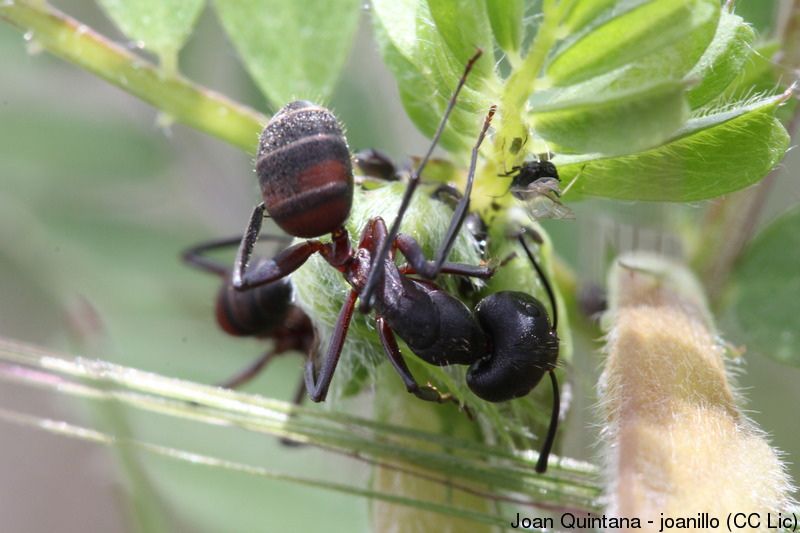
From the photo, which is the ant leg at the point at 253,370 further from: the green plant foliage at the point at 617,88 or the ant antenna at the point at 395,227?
the green plant foliage at the point at 617,88

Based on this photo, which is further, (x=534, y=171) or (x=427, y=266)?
(x=427, y=266)

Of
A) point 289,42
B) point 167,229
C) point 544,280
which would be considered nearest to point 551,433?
point 544,280

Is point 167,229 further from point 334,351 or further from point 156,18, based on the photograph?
point 334,351

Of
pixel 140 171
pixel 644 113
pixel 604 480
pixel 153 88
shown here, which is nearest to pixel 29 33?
pixel 153 88

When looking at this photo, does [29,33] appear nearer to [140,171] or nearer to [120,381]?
[120,381]

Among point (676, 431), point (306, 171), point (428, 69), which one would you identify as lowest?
point (676, 431)

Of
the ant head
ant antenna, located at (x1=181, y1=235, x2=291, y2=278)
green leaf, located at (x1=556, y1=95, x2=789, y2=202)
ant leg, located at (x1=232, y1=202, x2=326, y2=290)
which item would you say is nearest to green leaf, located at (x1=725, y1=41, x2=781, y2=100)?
green leaf, located at (x1=556, y1=95, x2=789, y2=202)
